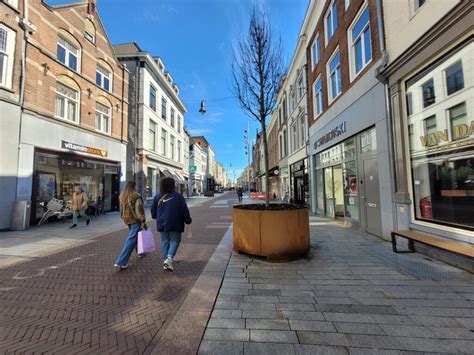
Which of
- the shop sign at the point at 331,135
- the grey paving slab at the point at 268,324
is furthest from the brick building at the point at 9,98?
the shop sign at the point at 331,135

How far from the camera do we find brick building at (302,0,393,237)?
7.02m

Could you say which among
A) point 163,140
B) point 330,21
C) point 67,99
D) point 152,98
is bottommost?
point 67,99

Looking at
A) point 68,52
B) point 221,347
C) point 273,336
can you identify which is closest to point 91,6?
point 68,52

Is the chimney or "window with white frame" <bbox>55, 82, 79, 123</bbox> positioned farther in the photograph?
the chimney

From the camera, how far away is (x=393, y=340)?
242 centimetres

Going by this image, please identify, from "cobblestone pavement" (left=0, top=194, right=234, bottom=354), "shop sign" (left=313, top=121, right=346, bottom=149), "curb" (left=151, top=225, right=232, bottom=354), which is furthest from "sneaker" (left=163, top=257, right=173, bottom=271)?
"shop sign" (left=313, top=121, right=346, bottom=149)

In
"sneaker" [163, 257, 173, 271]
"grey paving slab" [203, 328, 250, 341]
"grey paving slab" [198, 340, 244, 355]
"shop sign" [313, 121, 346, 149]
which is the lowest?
"grey paving slab" [198, 340, 244, 355]

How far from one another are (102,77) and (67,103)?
3537 millimetres

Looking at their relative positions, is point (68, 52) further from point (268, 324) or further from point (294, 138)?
point (268, 324)

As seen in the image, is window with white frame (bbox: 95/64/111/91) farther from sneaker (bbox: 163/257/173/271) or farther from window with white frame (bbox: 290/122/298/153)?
sneaker (bbox: 163/257/173/271)

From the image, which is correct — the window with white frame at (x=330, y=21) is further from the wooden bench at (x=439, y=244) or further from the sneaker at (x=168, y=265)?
the sneaker at (x=168, y=265)

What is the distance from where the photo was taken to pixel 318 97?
1293 cm

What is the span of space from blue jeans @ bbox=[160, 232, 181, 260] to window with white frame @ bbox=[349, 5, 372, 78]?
7487 mm

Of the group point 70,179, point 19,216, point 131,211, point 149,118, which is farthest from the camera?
point 149,118
